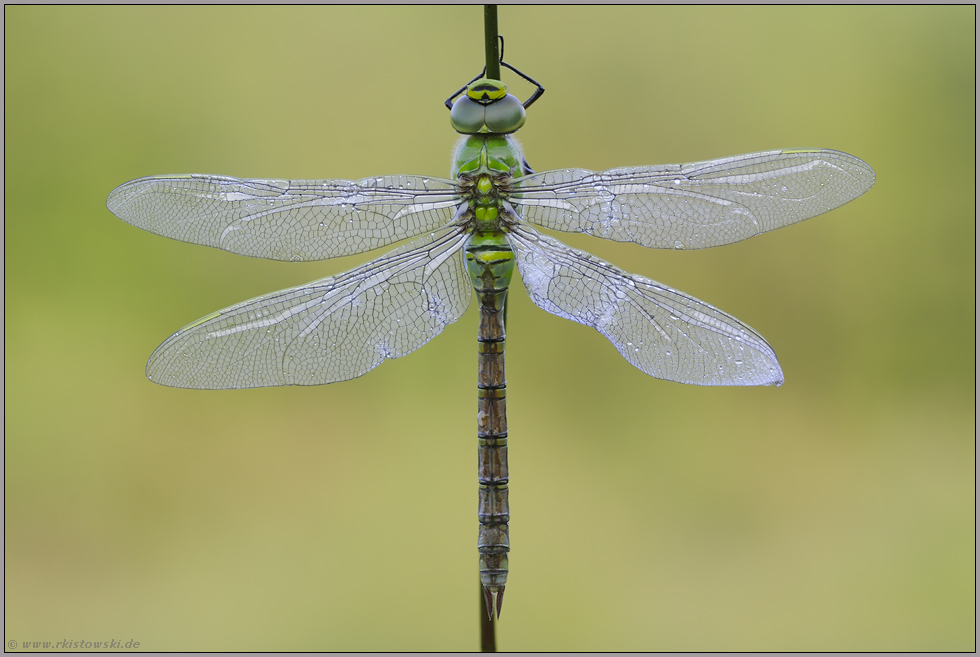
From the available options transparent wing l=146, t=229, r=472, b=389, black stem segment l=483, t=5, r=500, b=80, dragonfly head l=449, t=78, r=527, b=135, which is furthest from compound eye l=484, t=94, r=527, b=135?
transparent wing l=146, t=229, r=472, b=389

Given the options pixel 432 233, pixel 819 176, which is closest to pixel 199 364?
pixel 432 233

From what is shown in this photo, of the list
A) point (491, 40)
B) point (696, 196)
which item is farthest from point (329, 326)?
point (696, 196)

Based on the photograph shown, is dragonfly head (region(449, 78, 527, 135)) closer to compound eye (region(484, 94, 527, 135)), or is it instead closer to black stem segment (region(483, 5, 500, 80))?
compound eye (region(484, 94, 527, 135))

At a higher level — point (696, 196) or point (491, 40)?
point (491, 40)

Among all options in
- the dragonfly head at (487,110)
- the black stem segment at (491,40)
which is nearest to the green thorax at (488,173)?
the dragonfly head at (487,110)

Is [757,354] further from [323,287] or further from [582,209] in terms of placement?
[323,287]

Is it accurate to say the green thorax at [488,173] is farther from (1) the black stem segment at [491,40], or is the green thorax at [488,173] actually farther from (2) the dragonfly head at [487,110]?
(1) the black stem segment at [491,40]

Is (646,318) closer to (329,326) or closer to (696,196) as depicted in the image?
(696,196)

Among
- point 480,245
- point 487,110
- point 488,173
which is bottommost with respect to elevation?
point 480,245
